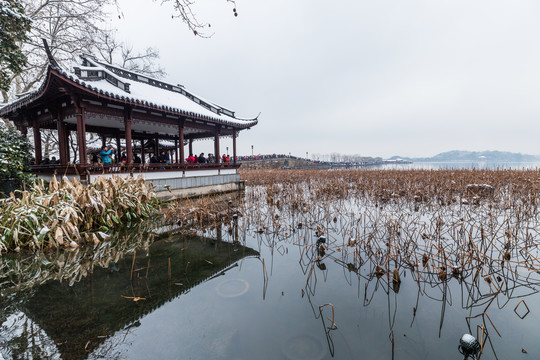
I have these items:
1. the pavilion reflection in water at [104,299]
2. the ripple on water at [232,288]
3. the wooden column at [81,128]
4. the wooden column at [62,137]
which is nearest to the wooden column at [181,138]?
the wooden column at [81,128]

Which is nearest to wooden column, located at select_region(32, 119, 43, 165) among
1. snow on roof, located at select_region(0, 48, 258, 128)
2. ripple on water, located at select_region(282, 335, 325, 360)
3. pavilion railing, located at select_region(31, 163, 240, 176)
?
pavilion railing, located at select_region(31, 163, 240, 176)

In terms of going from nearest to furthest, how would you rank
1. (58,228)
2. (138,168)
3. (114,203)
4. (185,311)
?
(185,311), (58,228), (114,203), (138,168)

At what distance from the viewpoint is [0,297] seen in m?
2.82

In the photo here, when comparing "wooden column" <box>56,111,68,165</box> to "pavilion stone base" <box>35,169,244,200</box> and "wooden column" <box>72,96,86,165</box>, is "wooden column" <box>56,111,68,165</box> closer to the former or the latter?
"pavilion stone base" <box>35,169,244,200</box>

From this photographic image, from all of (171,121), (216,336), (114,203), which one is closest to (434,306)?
(216,336)

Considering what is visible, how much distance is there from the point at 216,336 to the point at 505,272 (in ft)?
13.2

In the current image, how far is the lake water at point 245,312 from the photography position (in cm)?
208

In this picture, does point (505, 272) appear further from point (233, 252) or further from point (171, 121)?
point (171, 121)

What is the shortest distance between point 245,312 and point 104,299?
5.51 ft

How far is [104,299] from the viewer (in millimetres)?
2771

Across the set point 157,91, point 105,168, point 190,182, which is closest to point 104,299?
point 105,168

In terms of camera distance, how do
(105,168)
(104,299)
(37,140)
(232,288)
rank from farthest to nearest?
(37,140)
(105,168)
(232,288)
(104,299)

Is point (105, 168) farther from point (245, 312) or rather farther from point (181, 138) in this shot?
point (245, 312)

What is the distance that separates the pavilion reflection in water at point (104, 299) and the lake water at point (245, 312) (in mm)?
12
